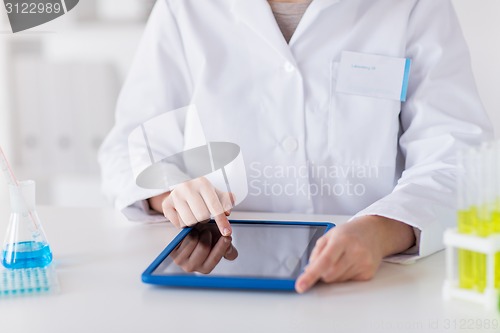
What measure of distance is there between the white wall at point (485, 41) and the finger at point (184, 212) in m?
1.15

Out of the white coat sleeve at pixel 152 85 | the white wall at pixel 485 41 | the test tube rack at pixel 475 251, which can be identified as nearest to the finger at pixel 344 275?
the test tube rack at pixel 475 251

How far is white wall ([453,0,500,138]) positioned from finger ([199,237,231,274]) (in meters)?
1.19

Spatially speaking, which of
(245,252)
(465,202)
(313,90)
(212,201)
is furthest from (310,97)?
(465,202)

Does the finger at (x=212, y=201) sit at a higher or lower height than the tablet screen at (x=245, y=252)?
higher

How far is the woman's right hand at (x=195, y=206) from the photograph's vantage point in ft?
3.63

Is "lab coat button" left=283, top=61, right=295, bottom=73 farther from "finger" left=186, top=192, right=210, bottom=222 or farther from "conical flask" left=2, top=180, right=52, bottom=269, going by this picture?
"conical flask" left=2, top=180, right=52, bottom=269

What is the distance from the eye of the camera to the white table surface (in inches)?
31.1

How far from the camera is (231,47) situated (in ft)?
4.68

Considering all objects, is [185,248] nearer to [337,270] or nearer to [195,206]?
[195,206]

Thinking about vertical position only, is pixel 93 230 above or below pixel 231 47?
below

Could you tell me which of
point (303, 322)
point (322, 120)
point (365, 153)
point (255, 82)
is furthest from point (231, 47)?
point (303, 322)

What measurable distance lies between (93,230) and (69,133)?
146 centimetres

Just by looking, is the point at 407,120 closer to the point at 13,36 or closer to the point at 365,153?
the point at 365,153

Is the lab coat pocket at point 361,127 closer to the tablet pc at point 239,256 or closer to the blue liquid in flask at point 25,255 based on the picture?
the tablet pc at point 239,256
